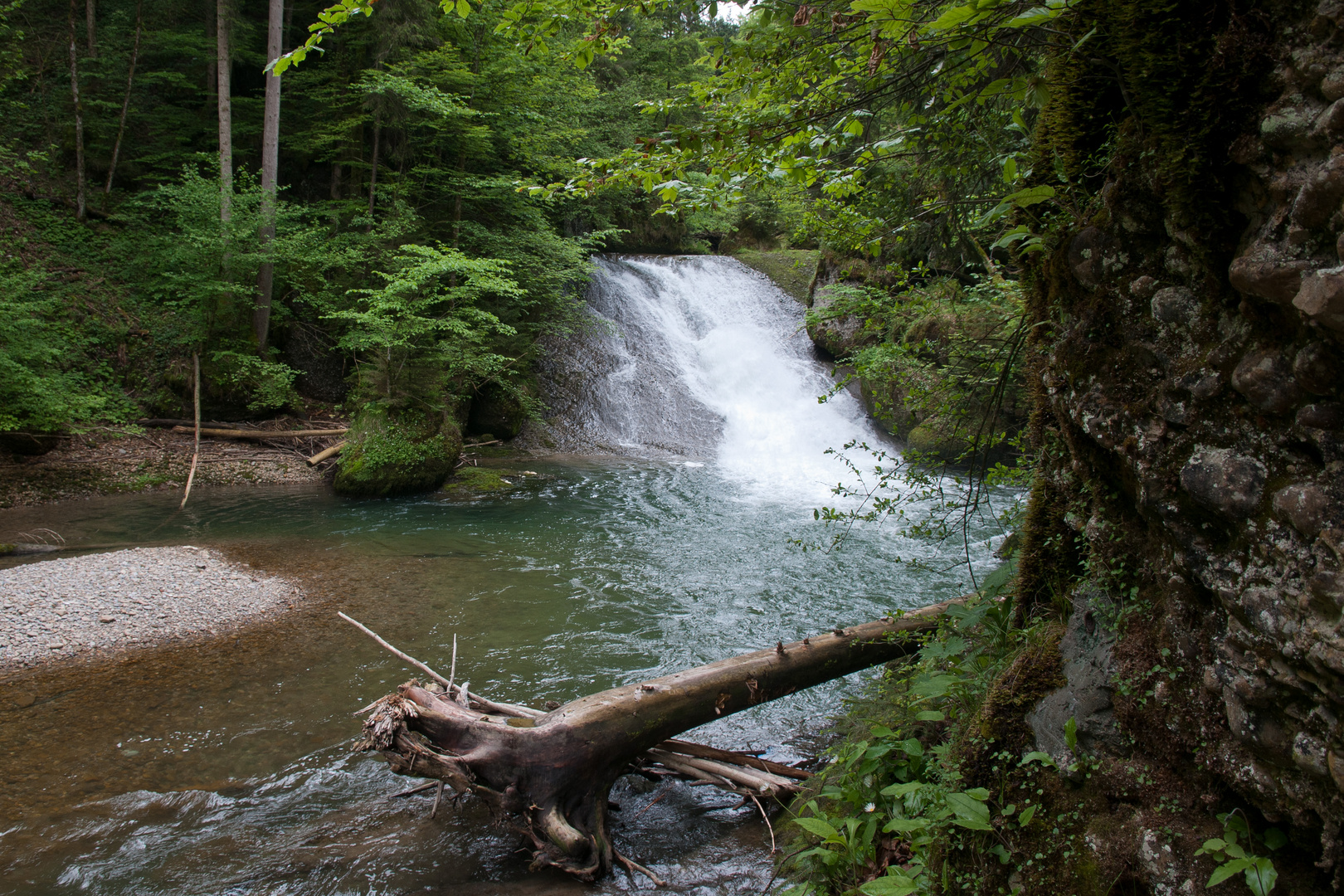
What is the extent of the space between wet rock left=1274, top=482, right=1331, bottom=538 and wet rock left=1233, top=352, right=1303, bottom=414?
0.63ft

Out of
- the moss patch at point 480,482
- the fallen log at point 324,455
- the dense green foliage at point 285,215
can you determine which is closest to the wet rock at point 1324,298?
the moss patch at point 480,482

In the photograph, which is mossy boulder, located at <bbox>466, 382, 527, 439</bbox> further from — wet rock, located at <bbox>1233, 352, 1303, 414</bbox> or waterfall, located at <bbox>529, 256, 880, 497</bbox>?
wet rock, located at <bbox>1233, 352, 1303, 414</bbox>

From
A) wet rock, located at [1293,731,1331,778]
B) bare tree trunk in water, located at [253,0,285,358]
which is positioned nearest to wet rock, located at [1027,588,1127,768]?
wet rock, located at [1293,731,1331,778]

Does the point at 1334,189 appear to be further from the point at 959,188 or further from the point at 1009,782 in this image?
the point at 959,188

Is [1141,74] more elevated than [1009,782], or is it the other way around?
[1141,74]

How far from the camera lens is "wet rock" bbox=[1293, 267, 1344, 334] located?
131 cm

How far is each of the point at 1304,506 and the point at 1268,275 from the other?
0.52 m

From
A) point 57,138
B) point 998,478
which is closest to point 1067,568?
point 998,478

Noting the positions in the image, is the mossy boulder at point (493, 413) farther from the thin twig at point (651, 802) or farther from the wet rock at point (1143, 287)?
the wet rock at point (1143, 287)

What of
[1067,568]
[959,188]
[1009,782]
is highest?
[959,188]

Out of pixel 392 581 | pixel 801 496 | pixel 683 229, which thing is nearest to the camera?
pixel 392 581

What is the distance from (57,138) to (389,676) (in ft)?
62.6

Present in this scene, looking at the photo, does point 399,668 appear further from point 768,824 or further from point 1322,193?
point 1322,193

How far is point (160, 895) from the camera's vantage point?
3.32 meters
